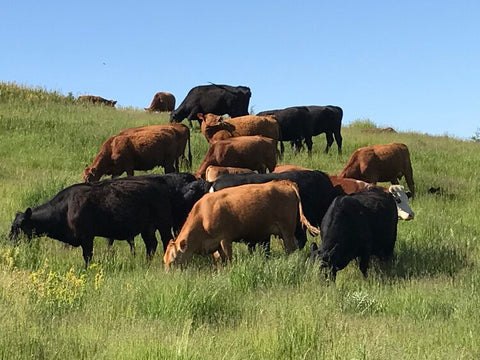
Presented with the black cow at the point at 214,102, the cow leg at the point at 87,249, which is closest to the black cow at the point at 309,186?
the cow leg at the point at 87,249

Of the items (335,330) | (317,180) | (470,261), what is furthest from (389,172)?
(335,330)

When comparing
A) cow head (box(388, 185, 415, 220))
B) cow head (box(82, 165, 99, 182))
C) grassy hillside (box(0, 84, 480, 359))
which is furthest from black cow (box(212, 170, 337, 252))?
cow head (box(82, 165, 99, 182))

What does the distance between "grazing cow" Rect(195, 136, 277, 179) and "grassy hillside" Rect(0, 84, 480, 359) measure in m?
4.00

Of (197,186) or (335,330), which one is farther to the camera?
(197,186)

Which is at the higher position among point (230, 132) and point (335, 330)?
point (230, 132)

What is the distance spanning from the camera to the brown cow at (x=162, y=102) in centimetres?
3838

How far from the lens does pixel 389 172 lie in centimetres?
1620

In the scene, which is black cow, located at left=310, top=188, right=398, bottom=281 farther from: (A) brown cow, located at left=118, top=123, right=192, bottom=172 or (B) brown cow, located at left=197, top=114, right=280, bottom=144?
(B) brown cow, located at left=197, top=114, right=280, bottom=144

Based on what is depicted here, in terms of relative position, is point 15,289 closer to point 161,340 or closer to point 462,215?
point 161,340

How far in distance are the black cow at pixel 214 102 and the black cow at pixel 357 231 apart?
14464 mm

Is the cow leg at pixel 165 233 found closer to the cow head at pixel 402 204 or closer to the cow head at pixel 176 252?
the cow head at pixel 176 252

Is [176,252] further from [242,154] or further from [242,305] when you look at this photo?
[242,154]

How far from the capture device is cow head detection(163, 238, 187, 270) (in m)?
8.55

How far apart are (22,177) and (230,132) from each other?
5558 millimetres
